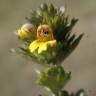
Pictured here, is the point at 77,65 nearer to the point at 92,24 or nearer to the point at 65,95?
the point at 92,24

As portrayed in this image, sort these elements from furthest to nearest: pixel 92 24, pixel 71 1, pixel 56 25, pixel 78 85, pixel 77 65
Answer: pixel 71 1
pixel 92 24
pixel 77 65
pixel 78 85
pixel 56 25

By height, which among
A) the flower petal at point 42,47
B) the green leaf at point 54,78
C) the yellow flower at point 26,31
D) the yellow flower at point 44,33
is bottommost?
the green leaf at point 54,78

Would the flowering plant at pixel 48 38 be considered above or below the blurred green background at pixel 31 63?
below

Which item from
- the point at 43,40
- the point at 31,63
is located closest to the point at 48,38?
the point at 43,40

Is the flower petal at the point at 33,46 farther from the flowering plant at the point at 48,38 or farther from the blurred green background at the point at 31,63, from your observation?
the blurred green background at the point at 31,63

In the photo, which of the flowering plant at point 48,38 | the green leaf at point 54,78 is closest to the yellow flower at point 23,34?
the flowering plant at point 48,38

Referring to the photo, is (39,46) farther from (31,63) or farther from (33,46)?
(31,63)

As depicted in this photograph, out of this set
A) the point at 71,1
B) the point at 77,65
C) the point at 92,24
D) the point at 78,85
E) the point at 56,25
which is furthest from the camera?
the point at 71,1

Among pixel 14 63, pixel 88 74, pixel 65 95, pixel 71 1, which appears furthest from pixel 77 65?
pixel 65 95
